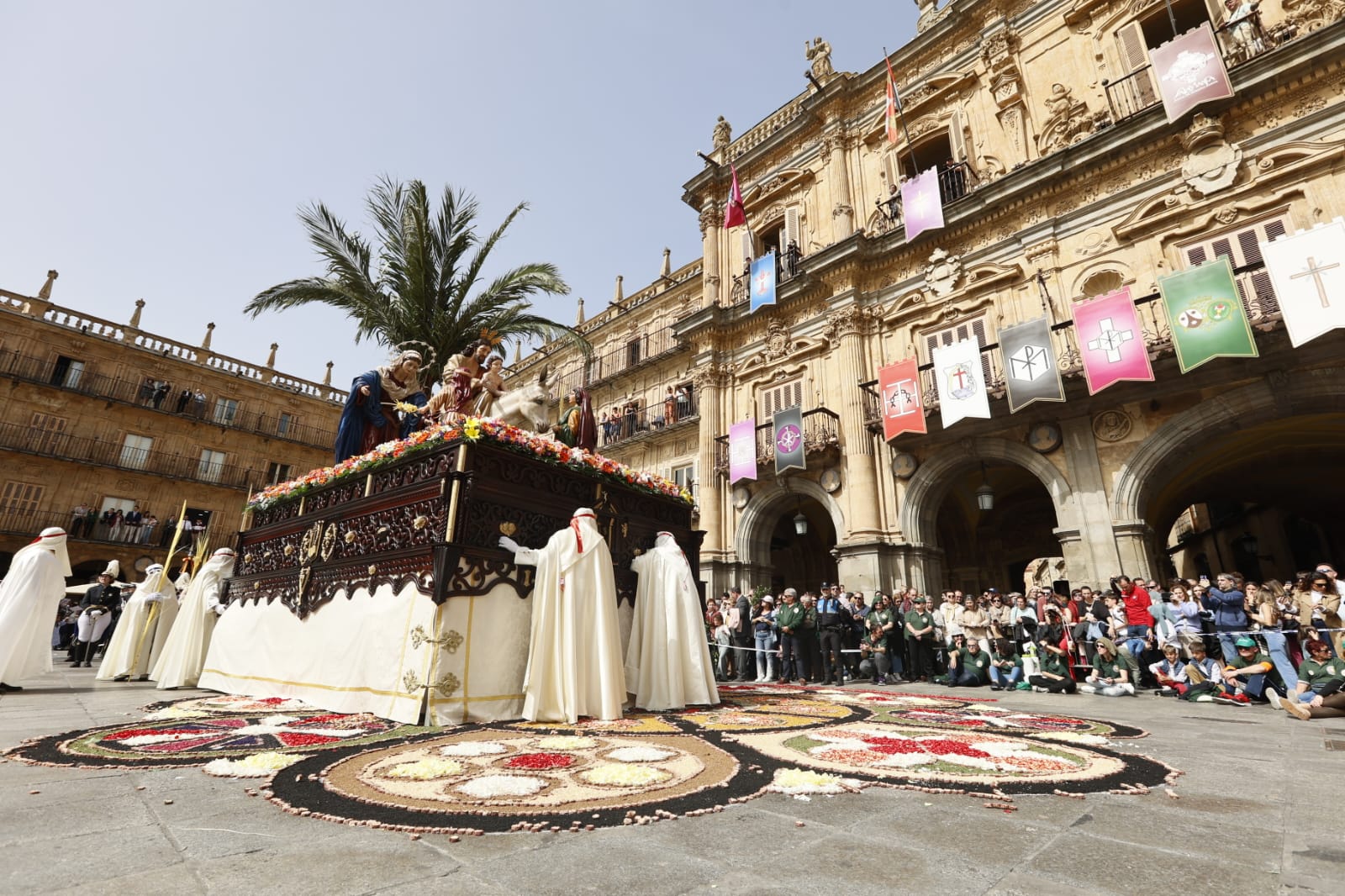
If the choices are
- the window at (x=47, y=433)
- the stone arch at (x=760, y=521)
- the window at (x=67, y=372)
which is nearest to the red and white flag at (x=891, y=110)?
the stone arch at (x=760, y=521)

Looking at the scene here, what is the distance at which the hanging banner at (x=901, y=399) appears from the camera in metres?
12.7

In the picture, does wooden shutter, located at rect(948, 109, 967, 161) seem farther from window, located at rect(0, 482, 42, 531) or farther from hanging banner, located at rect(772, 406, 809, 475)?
window, located at rect(0, 482, 42, 531)

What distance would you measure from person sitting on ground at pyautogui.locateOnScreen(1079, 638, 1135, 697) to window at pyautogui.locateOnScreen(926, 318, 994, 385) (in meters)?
6.20

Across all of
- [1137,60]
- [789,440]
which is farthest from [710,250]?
[1137,60]

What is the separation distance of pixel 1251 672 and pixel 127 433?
32.7 meters

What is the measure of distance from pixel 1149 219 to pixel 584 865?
14824 mm

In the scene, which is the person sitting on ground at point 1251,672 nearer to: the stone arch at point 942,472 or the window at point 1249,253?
the stone arch at point 942,472

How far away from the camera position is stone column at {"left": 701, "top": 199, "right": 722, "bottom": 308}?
773 inches

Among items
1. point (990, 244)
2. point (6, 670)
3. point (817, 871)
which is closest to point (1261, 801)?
point (817, 871)

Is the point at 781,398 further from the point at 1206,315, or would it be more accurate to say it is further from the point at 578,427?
the point at 578,427

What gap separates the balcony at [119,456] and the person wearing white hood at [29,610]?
19.6 meters

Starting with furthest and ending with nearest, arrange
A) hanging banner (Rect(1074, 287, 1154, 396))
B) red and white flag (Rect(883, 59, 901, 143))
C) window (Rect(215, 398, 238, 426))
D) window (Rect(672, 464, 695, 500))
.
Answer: window (Rect(215, 398, 238, 426)) < window (Rect(672, 464, 695, 500)) < red and white flag (Rect(883, 59, 901, 143)) < hanging banner (Rect(1074, 287, 1154, 396))

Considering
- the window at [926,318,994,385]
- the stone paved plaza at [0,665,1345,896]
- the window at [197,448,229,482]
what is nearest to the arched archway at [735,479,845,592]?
the window at [926,318,994,385]

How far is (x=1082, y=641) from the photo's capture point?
872 cm
